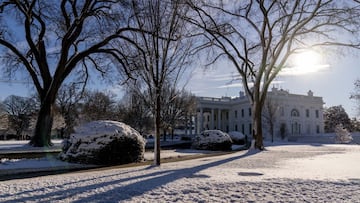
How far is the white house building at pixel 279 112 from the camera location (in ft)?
183

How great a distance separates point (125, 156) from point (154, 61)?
13.3ft

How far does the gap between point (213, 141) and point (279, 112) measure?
3956 centimetres

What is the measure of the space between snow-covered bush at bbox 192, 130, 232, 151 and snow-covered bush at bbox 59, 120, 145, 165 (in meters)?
8.46

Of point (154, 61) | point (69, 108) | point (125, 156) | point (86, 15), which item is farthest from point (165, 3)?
point (69, 108)

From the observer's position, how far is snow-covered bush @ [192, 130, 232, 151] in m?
19.6

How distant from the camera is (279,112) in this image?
183 ft

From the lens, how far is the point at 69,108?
158 feet

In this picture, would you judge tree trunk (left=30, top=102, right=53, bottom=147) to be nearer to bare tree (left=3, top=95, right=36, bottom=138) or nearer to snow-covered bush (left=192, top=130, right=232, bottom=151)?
snow-covered bush (left=192, top=130, right=232, bottom=151)

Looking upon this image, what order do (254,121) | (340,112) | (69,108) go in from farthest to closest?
1. (340,112)
2. (69,108)
3. (254,121)

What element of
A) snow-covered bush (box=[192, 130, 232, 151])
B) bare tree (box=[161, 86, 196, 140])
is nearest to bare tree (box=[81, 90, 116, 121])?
bare tree (box=[161, 86, 196, 140])

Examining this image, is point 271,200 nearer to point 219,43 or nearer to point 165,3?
point 165,3

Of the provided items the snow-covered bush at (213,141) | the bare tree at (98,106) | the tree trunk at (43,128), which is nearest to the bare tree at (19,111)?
the bare tree at (98,106)

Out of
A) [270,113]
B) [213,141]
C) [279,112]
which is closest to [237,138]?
[213,141]

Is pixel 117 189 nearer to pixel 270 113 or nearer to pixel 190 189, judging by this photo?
pixel 190 189
